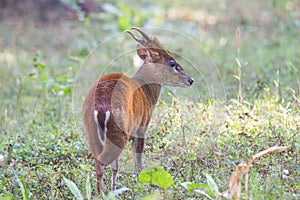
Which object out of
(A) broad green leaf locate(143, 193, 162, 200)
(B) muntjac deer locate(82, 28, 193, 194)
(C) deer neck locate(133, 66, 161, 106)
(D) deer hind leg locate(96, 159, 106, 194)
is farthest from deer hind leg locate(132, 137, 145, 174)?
(A) broad green leaf locate(143, 193, 162, 200)

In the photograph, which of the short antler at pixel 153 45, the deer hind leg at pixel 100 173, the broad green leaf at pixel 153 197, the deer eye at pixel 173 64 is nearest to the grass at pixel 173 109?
the broad green leaf at pixel 153 197

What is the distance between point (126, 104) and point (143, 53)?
25.8 inches

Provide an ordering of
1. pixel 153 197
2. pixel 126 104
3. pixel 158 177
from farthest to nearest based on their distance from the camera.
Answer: pixel 126 104, pixel 158 177, pixel 153 197

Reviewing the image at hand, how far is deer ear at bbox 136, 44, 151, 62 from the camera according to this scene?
4600 mm

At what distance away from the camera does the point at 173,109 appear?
4.93 metres

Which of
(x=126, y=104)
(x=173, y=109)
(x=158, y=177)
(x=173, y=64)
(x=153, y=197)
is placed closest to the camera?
(x=153, y=197)

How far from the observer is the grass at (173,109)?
4.25 m

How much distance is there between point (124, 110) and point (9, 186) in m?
1.03

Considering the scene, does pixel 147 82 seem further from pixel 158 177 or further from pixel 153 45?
pixel 158 177

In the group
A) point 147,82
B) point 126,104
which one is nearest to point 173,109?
point 147,82

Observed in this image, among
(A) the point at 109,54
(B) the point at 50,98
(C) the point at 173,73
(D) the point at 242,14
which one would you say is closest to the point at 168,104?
(C) the point at 173,73

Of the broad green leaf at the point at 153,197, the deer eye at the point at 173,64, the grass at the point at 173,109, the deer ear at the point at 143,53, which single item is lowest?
the grass at the point at 173,109

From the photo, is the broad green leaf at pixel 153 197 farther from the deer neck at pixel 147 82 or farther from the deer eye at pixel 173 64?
the deer eye at pixel 173 64

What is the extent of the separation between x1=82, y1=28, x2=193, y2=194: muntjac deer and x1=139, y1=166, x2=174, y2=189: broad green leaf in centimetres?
28
